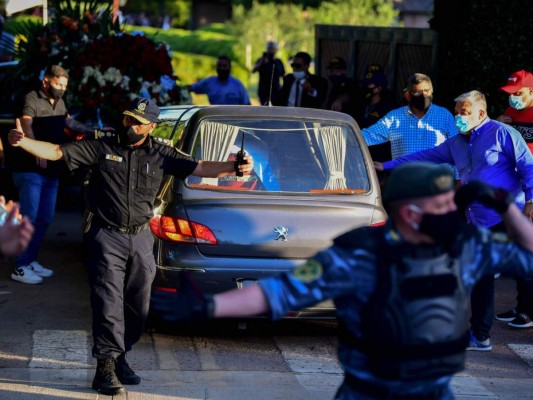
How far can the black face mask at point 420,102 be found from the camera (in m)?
9.20

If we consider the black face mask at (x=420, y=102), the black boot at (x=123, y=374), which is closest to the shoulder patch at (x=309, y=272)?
the black boot at (x=123, y=374)

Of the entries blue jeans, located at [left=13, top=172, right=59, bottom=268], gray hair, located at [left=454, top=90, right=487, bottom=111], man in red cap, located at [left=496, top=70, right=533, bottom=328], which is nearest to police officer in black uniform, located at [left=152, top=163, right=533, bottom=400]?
gray hair, located at [left=454, top=90, right=487, bottom=111]

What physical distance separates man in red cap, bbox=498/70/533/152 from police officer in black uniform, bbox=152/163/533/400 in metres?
4.81

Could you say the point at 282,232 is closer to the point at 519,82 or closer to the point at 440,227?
the point at 519,82

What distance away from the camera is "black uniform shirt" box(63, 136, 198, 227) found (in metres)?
6.54

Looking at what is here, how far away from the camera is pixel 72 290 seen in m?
9.38

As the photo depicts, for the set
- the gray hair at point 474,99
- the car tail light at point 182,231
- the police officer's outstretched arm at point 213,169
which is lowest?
the car tail light at point 182,231

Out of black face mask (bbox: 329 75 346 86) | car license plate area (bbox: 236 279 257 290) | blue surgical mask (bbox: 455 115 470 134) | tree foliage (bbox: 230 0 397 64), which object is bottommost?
tree foliage (bbox: 230 0 397 64)

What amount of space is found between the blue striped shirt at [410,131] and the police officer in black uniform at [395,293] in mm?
5274

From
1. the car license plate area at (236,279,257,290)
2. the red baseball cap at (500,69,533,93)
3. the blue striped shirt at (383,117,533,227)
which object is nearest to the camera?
the car license plate area at (236,279,257,290)

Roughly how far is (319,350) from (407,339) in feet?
12.7

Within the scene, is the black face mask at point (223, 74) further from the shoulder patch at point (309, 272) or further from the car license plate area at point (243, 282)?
the shoulder patch at point (309, 272)

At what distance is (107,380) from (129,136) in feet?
4.76

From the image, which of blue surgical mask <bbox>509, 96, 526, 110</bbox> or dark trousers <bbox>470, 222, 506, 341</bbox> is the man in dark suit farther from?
dark trousers <bbox>470, 222, 506, 341</bbox>
